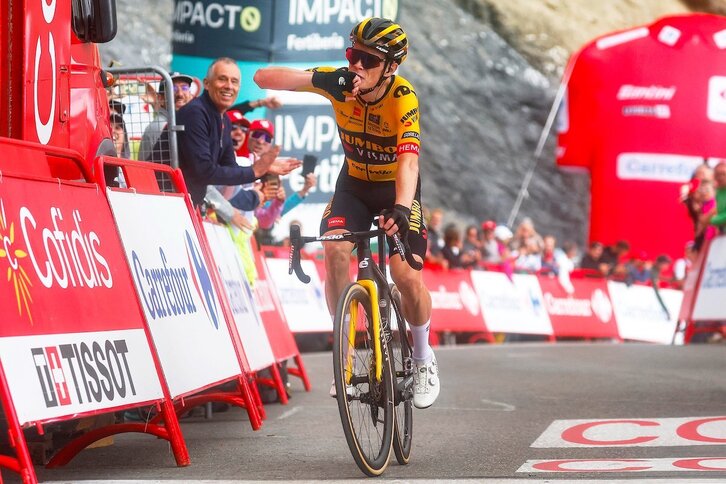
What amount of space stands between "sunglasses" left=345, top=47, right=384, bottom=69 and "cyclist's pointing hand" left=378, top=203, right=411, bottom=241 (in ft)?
2.71

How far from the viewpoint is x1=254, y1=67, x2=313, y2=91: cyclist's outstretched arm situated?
6.86 meters

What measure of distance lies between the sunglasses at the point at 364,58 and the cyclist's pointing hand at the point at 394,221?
0.83m

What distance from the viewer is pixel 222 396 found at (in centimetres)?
826

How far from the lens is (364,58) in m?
6.75

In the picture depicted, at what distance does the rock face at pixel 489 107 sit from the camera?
40.1 meters

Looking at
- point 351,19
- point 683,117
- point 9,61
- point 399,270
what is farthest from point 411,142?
point 683,117

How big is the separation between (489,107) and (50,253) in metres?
36.0

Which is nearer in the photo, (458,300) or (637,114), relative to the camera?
(458,300)

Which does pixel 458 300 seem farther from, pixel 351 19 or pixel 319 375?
pixel 319 375

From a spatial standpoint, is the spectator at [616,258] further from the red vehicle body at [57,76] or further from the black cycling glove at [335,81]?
the black cycling glove at [335,81]

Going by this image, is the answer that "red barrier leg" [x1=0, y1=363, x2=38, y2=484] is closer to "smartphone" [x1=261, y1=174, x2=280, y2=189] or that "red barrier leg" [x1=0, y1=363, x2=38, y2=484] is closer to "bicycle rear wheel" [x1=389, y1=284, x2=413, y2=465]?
"bicycle rear wheel" [x1=389, y1=284, x2=413, y2=465]

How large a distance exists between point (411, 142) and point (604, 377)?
638 cm

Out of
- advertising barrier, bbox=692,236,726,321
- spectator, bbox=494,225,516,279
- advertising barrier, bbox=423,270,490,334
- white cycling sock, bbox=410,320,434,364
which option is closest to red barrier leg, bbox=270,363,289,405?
white cycling sock, bbox=410,320,434,364

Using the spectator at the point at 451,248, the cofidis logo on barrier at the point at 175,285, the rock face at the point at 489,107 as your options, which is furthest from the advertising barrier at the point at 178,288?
the rock face at the point at 489,107
